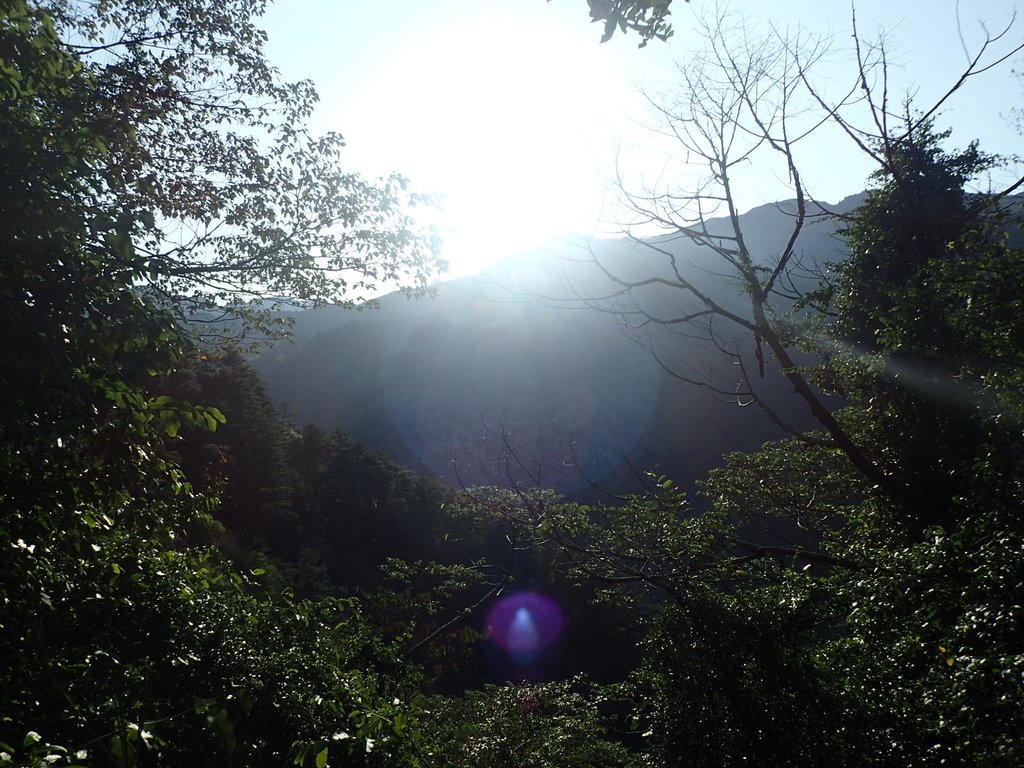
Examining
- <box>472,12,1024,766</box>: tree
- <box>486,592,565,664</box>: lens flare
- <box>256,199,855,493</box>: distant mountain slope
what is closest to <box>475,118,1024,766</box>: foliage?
<box>472,12,1024,766</box>: tree

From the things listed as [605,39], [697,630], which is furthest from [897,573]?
[605,39]

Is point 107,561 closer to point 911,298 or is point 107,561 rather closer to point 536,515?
point 536,515

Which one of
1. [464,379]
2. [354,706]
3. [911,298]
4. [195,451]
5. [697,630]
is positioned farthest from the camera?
[464,379]

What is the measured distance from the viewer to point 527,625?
19438mm

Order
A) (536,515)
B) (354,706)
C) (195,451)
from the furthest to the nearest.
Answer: (195,451) → (536,515) → (354,706)

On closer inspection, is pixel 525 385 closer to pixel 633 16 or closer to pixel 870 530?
pixel 870 530

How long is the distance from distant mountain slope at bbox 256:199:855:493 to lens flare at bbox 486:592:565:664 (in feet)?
58.7

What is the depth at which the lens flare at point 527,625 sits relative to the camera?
18828 mm

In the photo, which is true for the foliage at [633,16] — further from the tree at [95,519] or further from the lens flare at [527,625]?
the lens flare at [527,625]

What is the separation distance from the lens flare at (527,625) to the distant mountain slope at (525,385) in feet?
58.7

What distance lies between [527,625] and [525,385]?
42.8 m

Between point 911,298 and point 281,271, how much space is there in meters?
7.24

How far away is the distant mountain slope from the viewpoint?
4738 cm

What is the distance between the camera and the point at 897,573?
3.64 m
